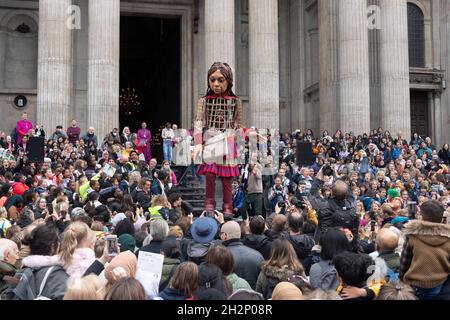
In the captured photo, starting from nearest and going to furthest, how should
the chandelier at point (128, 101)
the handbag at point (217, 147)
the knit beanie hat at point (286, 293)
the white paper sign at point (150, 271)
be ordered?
the knit beanie hat at point (286, 293) → the white paper sign at point (150, 271) → the handbag at point (217, 147) → the chandelier at point (128, 101)

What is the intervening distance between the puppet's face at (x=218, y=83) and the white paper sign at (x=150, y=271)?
5060 mm

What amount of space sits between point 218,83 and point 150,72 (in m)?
31.9

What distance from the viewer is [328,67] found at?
94.1 ft

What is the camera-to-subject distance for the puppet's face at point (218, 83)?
398 inches

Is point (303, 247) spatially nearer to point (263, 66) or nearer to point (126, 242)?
point (126, 242)

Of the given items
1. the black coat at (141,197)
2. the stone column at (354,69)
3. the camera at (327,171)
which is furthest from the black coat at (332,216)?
the stone column at (354,69)

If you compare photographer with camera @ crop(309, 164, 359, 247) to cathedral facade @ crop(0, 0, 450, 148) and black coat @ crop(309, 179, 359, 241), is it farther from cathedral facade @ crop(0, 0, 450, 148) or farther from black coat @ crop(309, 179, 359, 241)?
cathedral facade @ crop(0, 0, 450, 148)

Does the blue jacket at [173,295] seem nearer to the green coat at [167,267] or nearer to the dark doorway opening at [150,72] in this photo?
the green coat at [167,267]

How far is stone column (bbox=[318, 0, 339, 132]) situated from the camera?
92.6ft

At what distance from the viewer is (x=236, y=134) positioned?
10.5 meters

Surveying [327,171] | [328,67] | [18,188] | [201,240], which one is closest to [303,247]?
[201,240]

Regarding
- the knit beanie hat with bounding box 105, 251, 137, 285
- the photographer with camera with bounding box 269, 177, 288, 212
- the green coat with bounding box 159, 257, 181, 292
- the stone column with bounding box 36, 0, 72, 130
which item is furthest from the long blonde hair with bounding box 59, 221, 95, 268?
the stone column with bounding box 36, 0, 72, 130

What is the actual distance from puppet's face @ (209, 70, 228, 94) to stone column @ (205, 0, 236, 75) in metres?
14.9
